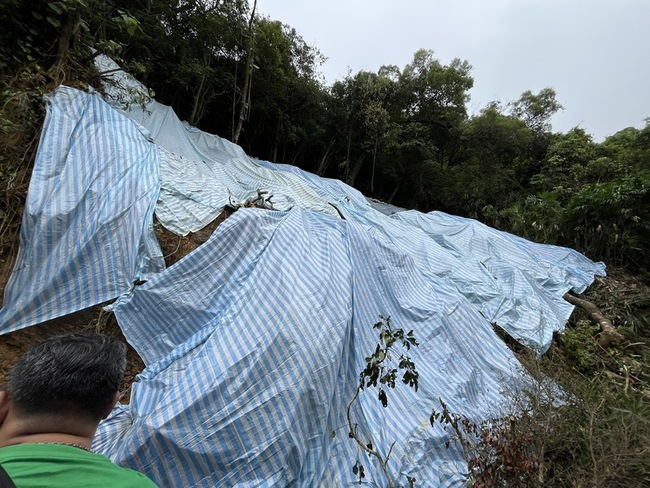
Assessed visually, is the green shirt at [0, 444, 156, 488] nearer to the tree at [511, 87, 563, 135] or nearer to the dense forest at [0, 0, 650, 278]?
the dense forest at [0, 0, 650, 278]

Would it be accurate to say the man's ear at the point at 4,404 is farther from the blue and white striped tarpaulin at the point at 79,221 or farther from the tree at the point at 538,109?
the tree at the point at 538,109

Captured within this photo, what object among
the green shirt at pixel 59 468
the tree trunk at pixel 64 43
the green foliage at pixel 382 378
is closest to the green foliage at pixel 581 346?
the green foliage at pixel 382 378

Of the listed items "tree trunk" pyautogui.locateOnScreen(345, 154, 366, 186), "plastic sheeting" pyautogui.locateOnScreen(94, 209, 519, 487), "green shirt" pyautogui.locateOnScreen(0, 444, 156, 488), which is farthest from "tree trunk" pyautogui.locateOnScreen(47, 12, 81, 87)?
"tree trunk" pyautogui.locateOnScreen(345, 154, 366, 186)

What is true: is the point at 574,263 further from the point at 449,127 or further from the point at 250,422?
the point at 449,127

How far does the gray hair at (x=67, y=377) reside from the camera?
2.37ft

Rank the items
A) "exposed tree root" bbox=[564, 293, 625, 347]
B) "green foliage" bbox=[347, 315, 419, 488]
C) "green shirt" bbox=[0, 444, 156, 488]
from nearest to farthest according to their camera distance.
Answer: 1. "green shirt" bbox=[0, 444, 156, 488]
2. "green foliage" bbox=[347, 315, 419, 488]
3. "exposed tree root" bbox=[564, 293, 625, 347]

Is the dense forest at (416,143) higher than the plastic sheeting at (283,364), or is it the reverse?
the dense forest at (416,143)

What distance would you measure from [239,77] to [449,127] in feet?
26.4

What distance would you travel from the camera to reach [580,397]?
76.6 inches

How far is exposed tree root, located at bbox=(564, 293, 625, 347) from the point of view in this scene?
11.2 feet

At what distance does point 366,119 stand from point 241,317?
10320mm

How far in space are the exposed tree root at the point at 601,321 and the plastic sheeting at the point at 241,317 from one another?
1.32 feet

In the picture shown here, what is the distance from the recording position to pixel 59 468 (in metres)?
0.61

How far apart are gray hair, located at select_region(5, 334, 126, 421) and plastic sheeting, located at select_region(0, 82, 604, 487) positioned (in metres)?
0.92
